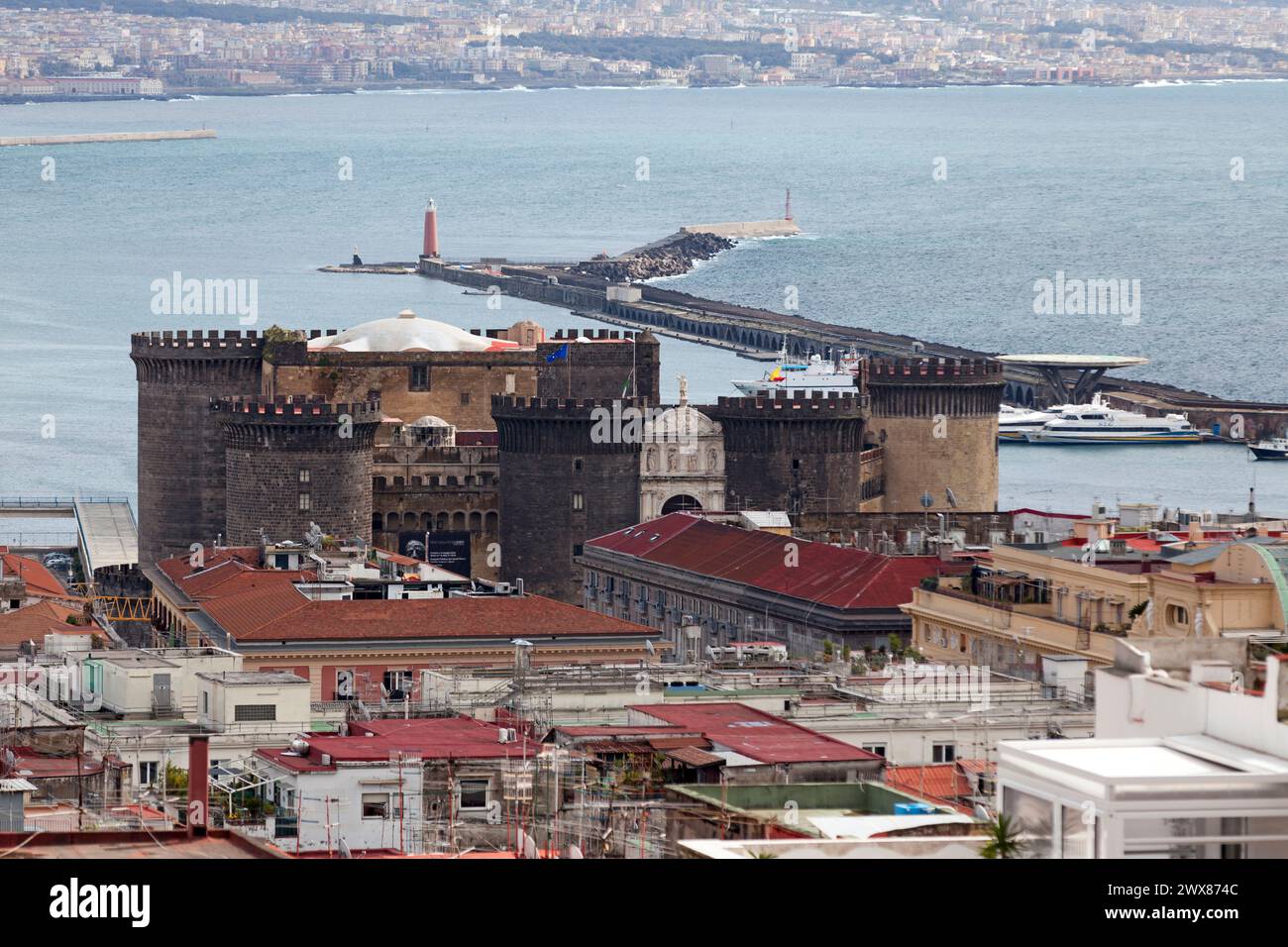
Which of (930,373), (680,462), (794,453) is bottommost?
(680,462)

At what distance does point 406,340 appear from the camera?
81312 mm

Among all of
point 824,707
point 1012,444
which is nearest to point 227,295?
point 1012,444

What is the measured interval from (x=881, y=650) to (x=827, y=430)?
17.7 m

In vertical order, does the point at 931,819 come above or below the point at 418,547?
above

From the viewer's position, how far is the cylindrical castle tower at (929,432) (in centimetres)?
7538

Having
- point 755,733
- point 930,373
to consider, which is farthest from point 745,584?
point 755,733

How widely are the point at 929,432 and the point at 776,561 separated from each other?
480 inches

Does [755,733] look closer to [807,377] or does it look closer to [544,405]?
[544,405]

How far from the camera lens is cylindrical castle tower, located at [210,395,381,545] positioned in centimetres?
7038

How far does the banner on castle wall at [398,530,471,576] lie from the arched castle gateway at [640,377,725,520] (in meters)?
3.74

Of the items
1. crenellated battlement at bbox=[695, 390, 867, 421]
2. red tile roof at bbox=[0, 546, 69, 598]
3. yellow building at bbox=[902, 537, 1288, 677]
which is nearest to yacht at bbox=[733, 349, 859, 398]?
crenellated battlement at bbox=[695, 390, 867, 421]

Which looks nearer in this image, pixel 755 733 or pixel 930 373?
pixel 755 733

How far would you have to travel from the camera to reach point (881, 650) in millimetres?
56438
